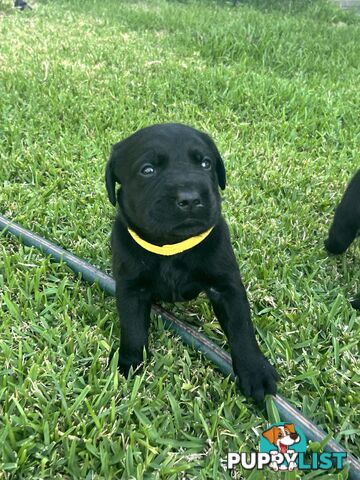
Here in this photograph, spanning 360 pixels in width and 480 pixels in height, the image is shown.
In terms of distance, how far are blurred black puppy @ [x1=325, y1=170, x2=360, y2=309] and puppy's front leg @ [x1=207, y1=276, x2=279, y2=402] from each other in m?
1.02

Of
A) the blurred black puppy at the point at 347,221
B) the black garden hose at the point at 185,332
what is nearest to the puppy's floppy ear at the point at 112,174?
the black garden hose at the point at 185,332

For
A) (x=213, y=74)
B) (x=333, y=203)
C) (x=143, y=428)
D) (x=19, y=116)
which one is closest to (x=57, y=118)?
(x=19, y=116)

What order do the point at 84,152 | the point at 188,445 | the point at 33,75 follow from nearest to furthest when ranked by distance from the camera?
the point at 188,445 → the point at 84,152 → the point at 33,75

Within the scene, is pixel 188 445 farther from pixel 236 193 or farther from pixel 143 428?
pixel 236 193

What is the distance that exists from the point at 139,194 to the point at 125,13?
27.7ft

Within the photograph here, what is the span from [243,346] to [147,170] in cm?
83

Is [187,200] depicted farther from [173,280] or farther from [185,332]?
[185,332]

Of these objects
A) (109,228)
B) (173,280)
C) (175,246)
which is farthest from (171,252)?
(109,228)

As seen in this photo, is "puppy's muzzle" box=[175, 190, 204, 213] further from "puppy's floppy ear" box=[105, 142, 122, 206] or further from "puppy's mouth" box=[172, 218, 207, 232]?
"puppy's floppy ear" box=[105, 142, 122, 206]

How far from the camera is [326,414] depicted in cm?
200

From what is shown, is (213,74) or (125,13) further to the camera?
(125,13)

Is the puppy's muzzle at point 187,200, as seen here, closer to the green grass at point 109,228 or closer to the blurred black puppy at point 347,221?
the green grass at point 109,228

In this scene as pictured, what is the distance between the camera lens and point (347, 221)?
9.62 feet

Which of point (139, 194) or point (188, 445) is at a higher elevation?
point (139, 194)
